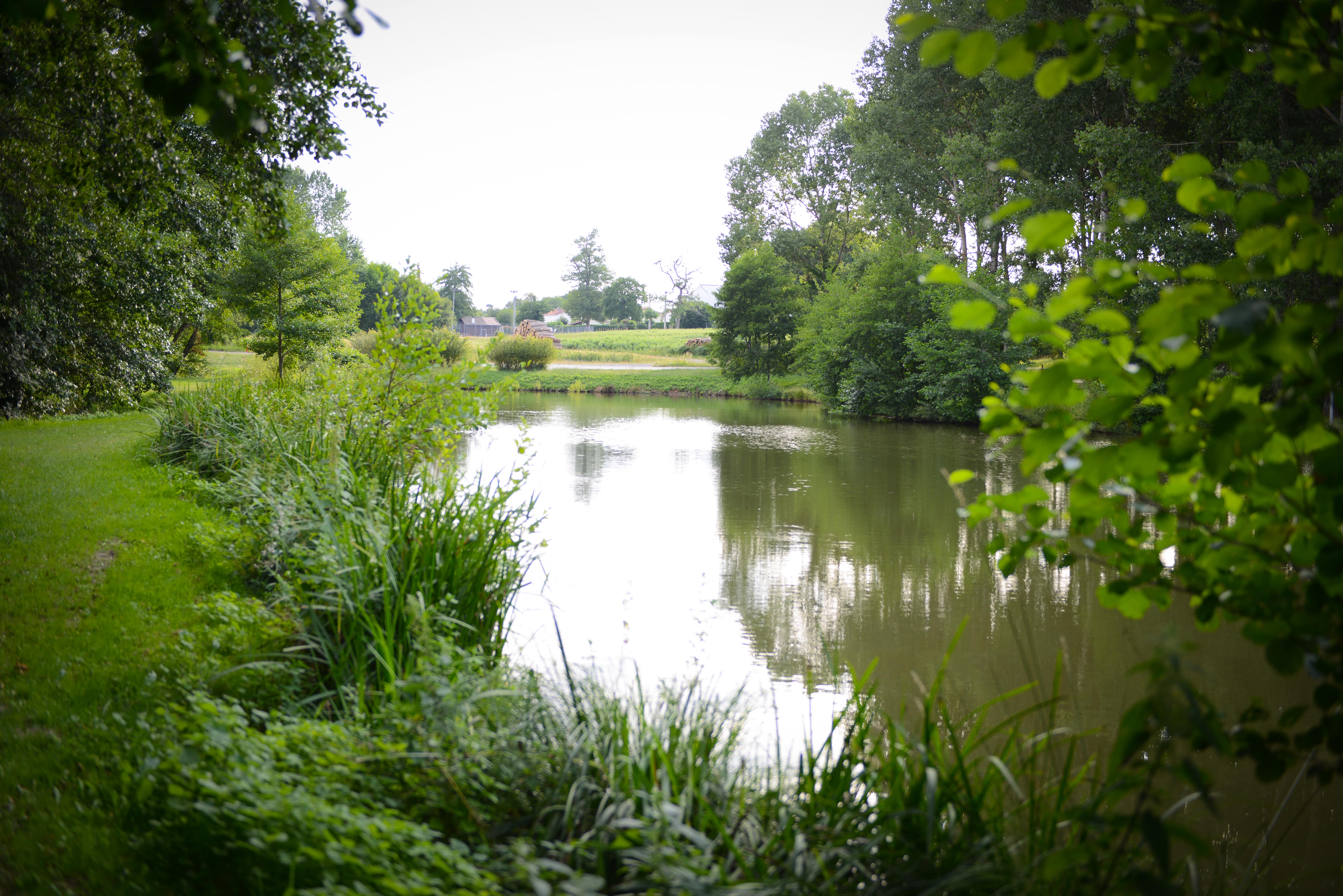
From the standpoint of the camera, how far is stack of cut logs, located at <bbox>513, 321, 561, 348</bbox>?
52219 mm

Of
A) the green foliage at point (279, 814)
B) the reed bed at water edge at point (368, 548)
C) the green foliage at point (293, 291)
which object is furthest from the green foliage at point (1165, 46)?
the green foliage at point (293, 291)

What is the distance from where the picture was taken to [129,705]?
317 cm

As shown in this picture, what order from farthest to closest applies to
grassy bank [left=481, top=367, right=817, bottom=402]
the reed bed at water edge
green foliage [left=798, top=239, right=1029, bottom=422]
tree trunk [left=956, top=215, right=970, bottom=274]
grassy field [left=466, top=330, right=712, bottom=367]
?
grassy field [left=466, top=330, right=712, bottom=367] → grassy bank [left=481, top=367, right=817, bottom=402] → tree trunk [left=956, top=215, right=970, bottom=274] → green foliage [left=798, top=239, right=1029, bottom=422] → the reed bed at water edge

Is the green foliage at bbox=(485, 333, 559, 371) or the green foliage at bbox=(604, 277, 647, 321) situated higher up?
the green foliage at bbox=(604, 277, 647, 321)

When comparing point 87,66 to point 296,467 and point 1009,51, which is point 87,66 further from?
point 1009,51

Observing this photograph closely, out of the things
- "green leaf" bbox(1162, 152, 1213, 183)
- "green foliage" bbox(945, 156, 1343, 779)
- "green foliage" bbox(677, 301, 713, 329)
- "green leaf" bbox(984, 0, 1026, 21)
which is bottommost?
"green foliage" bbox(945, 156, 1343, 779)

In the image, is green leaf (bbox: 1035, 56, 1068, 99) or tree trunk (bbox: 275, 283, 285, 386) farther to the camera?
tree trunk (bbox: 275, 283, 285, 386)

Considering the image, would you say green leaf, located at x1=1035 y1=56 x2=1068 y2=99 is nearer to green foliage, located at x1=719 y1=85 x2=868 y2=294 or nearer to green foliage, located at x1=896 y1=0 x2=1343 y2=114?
green foliage, located at x1=896 y1=0 x2=1343 y2=114

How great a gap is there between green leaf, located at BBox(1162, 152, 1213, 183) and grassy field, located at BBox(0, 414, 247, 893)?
9.39 feet

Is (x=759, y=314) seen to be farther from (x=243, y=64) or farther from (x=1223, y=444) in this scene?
(x=1223, y=444)

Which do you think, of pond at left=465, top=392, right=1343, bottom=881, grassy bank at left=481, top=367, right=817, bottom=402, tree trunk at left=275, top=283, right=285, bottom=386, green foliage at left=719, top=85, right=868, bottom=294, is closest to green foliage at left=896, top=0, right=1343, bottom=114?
pond at left=465, top=392, right=1343, bottom=881

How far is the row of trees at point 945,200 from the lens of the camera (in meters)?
14.1

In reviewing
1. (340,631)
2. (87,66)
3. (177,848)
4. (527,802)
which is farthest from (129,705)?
(87,66)

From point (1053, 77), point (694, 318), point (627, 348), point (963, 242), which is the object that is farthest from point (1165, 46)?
point (694, 318)
